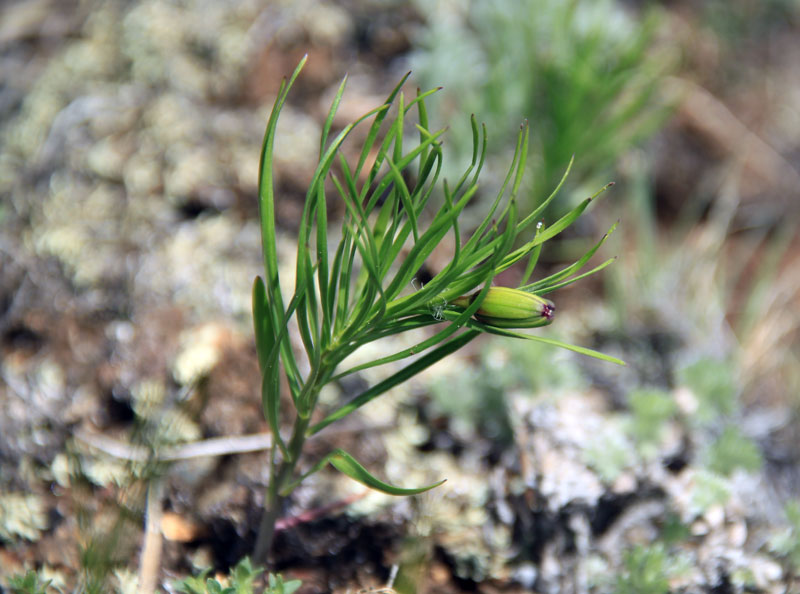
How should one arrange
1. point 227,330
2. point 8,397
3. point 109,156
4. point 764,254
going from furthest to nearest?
point 764,254, point 109,156, point 227,330, point 8,397

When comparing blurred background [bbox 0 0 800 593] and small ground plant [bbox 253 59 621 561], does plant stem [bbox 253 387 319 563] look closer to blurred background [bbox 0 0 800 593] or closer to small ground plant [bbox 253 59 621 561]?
small ground plant [bbox 253 59 621 561]

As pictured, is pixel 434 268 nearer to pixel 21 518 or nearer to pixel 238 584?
pixel 238 584

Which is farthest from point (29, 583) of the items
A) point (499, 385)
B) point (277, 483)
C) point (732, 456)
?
point (732, 456)

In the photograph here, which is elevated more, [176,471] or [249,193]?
[249,193]

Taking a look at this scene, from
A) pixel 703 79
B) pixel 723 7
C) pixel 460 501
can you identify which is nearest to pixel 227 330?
pixel 460 501

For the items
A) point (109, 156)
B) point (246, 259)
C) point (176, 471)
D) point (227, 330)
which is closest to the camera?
point (176, 471)

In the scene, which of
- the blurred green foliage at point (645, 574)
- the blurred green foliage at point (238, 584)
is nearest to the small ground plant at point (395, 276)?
the blurred green foliage at point (238, 584)

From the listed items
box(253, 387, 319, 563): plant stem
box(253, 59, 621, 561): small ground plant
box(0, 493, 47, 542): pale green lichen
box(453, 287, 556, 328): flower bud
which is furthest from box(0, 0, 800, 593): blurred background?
box(453, 287, 556, 328): flower bud

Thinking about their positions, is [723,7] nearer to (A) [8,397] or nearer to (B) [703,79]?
(B) [703,79]
